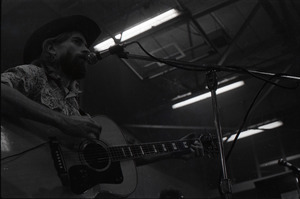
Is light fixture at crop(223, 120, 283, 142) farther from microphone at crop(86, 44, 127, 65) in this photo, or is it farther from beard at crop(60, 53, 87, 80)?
microphone at crop(86, 44, 127, 65)

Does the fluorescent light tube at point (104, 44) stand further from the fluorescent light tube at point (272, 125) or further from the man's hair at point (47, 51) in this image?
the man's hair at point (47, 51)

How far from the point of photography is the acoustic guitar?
1.58m

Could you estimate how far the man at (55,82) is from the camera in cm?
173

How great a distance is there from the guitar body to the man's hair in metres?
0.62

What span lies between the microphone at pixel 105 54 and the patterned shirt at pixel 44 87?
0.29 m

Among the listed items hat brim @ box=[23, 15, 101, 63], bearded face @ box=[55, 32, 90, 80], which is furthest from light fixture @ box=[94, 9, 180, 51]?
bearded face @ box=[55, 32, 90, 80]

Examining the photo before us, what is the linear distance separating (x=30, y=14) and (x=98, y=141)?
9.70 feet

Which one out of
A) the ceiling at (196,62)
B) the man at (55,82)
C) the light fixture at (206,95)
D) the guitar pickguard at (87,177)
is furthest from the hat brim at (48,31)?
the light fixture at (206,95)

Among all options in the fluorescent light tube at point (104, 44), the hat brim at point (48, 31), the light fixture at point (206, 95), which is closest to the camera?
the hat brim at point (48, 31)

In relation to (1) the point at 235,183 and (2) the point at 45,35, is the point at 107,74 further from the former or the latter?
(2) the point at 45,35

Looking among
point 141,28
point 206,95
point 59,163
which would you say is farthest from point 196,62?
point 59,163

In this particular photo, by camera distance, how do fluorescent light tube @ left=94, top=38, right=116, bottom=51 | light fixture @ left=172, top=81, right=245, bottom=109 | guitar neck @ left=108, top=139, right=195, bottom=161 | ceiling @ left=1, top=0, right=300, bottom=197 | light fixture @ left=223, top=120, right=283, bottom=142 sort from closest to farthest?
guitar neck @ left=108, top=139, right=195, bottom=161
light fixture @ left=223, top=120, right=283, bottom=142
ceiling @ left=1, top=0, right=300, bottom=197
fluorescent light tube @ left=94, top=38, right=116, bottom=51
light fixture @ left=172, top=81, right=245, bottom=109

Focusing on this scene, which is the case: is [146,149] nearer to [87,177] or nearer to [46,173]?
[87,177]

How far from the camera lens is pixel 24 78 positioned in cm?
194
